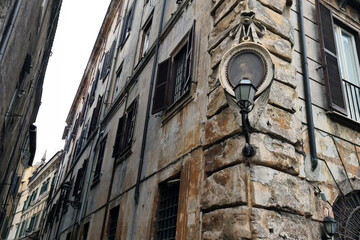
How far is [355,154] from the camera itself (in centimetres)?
460

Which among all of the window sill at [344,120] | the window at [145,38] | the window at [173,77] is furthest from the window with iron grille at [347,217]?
the window at [145,38]

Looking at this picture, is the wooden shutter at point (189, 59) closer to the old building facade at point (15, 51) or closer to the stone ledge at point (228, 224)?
the stone ledge at point (228, 224)

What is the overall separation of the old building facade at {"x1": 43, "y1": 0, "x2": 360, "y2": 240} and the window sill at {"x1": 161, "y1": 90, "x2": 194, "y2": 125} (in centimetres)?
3

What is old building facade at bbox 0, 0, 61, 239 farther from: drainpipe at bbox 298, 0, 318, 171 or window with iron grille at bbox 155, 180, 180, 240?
drainpipe at bbox 298, 0, 318, 171

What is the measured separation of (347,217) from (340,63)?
2845 mm

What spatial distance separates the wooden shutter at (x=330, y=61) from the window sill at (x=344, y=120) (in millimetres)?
105

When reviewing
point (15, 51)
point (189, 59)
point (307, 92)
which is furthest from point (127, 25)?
point (307, 92)

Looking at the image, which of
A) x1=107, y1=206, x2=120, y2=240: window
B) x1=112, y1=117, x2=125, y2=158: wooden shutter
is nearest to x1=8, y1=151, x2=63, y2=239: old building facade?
x1=112, y1=117, x2=125, y2=158: wooden shutter

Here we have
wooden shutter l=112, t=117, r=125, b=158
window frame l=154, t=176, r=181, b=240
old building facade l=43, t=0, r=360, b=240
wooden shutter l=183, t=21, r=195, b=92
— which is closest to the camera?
old building facade l=43, t=0, r=360, b=240

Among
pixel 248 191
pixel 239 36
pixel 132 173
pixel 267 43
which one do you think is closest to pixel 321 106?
pixel 267 43

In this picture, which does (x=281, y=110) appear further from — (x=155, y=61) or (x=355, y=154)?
(x=155, y=61)

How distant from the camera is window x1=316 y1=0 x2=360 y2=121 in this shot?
4.82 meters

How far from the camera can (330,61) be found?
5.03 m

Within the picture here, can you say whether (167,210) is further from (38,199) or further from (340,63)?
(38,199)
